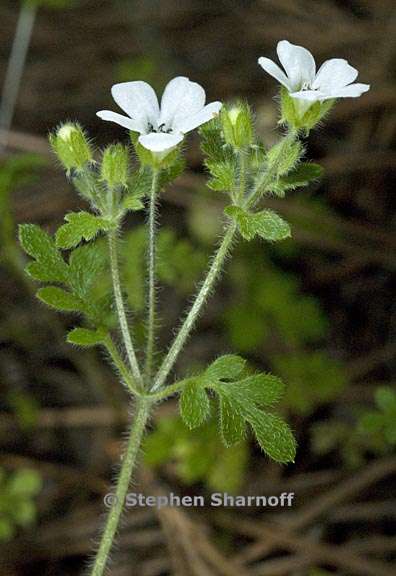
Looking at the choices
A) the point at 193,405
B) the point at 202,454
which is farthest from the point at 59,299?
the point at 202,454

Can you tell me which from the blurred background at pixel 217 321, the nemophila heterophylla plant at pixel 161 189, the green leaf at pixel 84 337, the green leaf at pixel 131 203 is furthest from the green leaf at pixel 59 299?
the blurred background at pixel 217 321

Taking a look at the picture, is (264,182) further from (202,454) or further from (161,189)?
(202,454)

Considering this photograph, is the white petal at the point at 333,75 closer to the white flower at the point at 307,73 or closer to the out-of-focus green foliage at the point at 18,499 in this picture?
the white flower at the point at 307,73

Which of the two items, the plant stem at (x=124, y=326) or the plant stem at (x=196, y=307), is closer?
the plant stem at (x=196, y=307)

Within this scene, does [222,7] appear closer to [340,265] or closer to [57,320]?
[340,265]

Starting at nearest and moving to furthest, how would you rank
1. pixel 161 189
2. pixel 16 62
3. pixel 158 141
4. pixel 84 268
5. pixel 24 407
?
pixel 158 141, pixel 161 189, pixel 84 268, pixel 24 407, pixel 16 62

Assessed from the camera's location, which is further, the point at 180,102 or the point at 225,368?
the point at 180,102
